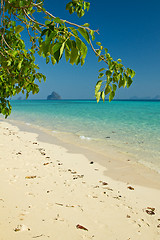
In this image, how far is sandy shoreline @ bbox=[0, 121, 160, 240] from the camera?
2863 millimetres

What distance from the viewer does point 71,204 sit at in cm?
361

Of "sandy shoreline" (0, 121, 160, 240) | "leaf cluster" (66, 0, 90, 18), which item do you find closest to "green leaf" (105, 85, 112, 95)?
"leaf cluster" (66, 0, 90, 18)

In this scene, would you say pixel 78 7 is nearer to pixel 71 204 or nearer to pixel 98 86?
pixel 98 86

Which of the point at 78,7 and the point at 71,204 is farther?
the point at 71,204

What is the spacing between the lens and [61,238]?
2699 millimetres

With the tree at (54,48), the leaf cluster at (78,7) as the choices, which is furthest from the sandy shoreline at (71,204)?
the leaf cluster at (78,7)

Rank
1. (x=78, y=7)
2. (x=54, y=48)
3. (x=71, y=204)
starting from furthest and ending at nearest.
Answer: (x=71, y=204)
(x=78, y=7)
(x=54, y=48)

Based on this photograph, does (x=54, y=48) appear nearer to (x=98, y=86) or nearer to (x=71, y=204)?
(x=98, y=86)

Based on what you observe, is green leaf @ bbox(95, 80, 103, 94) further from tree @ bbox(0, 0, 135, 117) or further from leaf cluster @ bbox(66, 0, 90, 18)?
leaf cluster @ bbox(66, 0, 90, 18)

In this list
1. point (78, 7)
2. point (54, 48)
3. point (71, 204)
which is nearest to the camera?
point (54, 48)

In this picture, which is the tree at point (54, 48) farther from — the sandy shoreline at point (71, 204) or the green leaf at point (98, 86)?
the sandy shoreline at point (71, 204)

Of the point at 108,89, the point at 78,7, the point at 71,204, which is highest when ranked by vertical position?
the point at 78,7

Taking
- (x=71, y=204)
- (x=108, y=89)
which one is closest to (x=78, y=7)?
(x=108, y=89)

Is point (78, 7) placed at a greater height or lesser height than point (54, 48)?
greater
